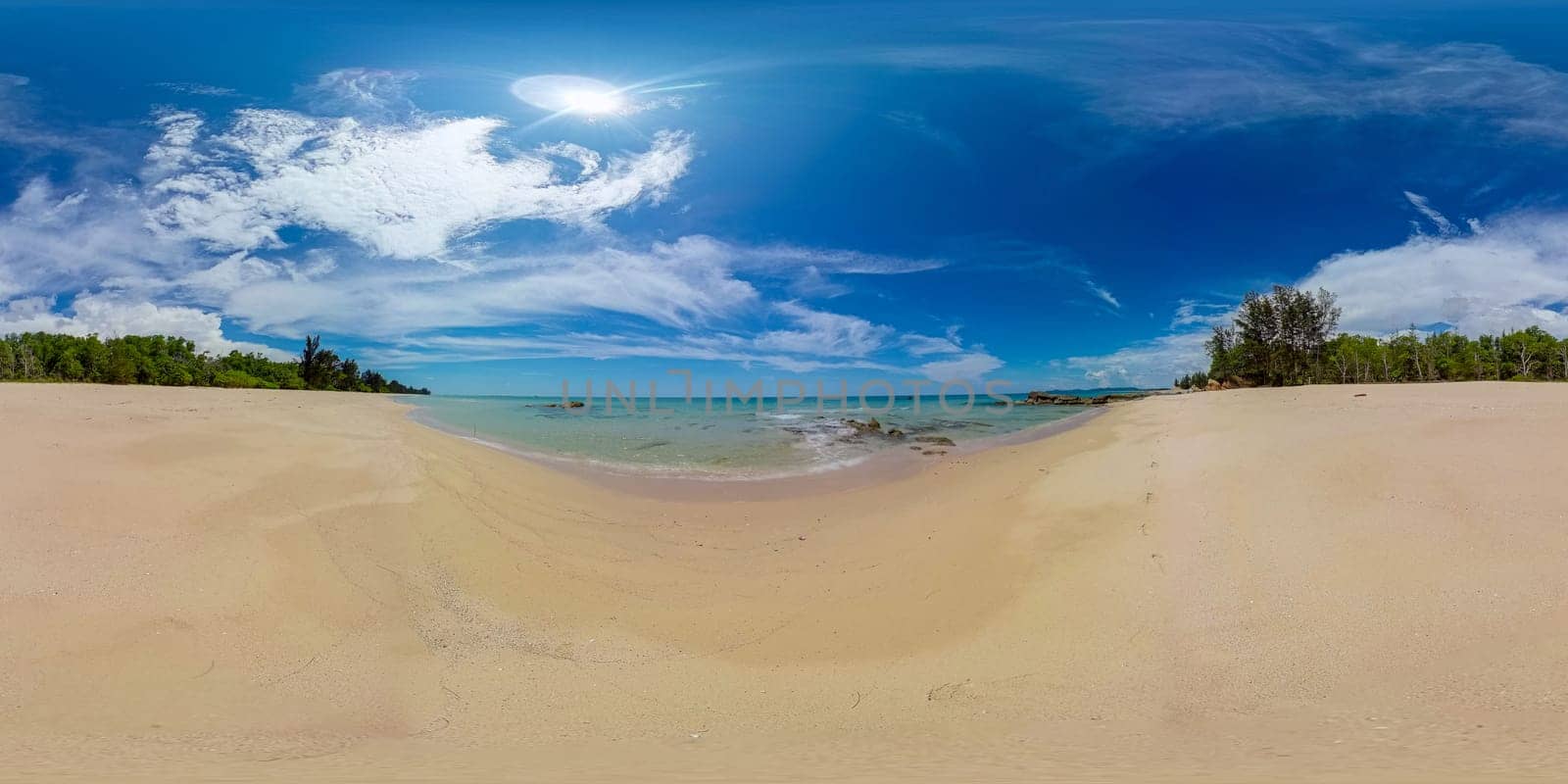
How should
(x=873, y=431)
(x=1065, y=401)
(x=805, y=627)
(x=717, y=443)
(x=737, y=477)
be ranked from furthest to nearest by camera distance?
(x=1065, y=401) → (x=873, y=431) → (x=717, y=443) → (x=737, y=477) → (x=805, y=627)

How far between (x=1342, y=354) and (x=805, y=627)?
83.2m

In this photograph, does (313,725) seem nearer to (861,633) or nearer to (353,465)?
(861,633)

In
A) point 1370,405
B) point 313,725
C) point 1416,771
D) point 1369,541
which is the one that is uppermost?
point 1370,405

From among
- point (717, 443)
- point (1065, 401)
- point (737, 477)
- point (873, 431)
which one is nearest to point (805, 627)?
point (737, 477)

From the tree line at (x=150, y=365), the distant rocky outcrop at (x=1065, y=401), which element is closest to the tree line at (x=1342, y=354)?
the distant rocky outcrop at (x=1065, y=401)

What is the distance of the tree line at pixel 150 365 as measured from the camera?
56.8 meters

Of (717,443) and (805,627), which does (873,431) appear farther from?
(805,627)

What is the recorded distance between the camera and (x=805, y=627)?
5535 millimetres

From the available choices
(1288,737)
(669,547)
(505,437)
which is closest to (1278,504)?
(1288,737)

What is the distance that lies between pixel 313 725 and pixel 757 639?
307 centimetres

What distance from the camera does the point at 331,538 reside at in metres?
6.70

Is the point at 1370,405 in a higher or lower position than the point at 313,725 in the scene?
higher

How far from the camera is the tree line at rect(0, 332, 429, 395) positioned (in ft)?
186

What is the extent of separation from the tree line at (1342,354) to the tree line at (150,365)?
260 ft
